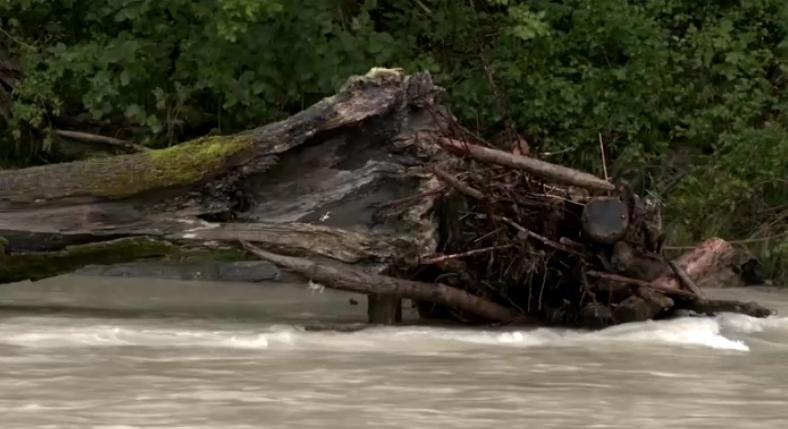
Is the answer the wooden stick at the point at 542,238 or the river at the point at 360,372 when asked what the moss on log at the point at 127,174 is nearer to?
the river at the point at 360,372

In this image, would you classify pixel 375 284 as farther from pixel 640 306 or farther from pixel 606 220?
pixel 640 306

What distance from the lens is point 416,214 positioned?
946 centimetres

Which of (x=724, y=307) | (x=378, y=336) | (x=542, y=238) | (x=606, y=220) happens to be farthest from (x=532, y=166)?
(x=724, y=307)

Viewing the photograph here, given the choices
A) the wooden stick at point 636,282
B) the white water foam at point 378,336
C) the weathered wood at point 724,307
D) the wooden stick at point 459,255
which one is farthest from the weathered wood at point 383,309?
the weathered wood at point 724,307

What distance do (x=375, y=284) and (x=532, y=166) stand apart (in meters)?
1.19

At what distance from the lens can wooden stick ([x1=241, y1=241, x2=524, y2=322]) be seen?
913 centimetres

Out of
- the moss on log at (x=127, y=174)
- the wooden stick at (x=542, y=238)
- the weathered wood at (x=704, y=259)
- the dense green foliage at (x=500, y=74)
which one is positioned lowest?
the weathered wood at (x=704, y=259)

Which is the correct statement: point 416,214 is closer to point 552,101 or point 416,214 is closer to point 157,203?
point 157,203

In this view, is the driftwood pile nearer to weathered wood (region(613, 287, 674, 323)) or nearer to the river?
weathered wood (region(613, 287, 674, 323))

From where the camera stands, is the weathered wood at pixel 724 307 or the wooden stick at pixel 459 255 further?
the weathered wood at pixel 724 307

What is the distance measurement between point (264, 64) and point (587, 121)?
10.3 feet

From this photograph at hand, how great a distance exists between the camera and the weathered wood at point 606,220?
9344 mm

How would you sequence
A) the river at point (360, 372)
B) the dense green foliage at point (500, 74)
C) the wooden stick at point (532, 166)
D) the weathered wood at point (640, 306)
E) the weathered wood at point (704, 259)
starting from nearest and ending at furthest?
the river at point (360, 372) < the wooden stick at point (532, 166) < the weathered wood at point (640, 306) < the weathered wood at point (704, 259) < the dense green foliage at point (500, 74)

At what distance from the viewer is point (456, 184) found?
30.8 feet
